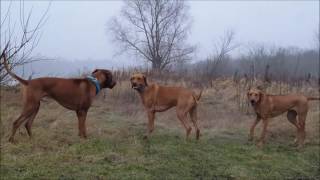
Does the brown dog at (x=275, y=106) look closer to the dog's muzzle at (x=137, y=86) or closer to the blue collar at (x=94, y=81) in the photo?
the dog's muzzle at (x=137, y=86)

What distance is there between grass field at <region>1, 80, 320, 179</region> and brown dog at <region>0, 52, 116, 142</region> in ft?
1.52

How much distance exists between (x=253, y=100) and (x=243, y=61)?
38665 millimetres

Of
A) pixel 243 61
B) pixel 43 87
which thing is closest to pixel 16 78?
pixel 43 87

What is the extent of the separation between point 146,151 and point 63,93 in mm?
2309

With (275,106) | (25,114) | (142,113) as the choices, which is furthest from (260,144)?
(25,114)

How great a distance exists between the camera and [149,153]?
30.5 ft

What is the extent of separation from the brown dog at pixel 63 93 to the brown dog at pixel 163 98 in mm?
722

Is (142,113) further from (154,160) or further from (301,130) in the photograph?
(154,160)

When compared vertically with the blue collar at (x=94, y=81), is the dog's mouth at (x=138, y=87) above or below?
below

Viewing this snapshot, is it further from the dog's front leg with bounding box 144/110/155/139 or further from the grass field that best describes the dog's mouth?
the grass field

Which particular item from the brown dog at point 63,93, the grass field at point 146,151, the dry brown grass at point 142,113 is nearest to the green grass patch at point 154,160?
the grass field at point 146,151

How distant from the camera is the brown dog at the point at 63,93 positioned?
9789 mm

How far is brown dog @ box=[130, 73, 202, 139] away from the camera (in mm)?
11297

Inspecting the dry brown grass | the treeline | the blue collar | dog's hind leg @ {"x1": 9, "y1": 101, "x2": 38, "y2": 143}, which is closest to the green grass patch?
dog's hind leg @ {"x1": 9, "y1": 101, "x2": 38, "y2": 143}
